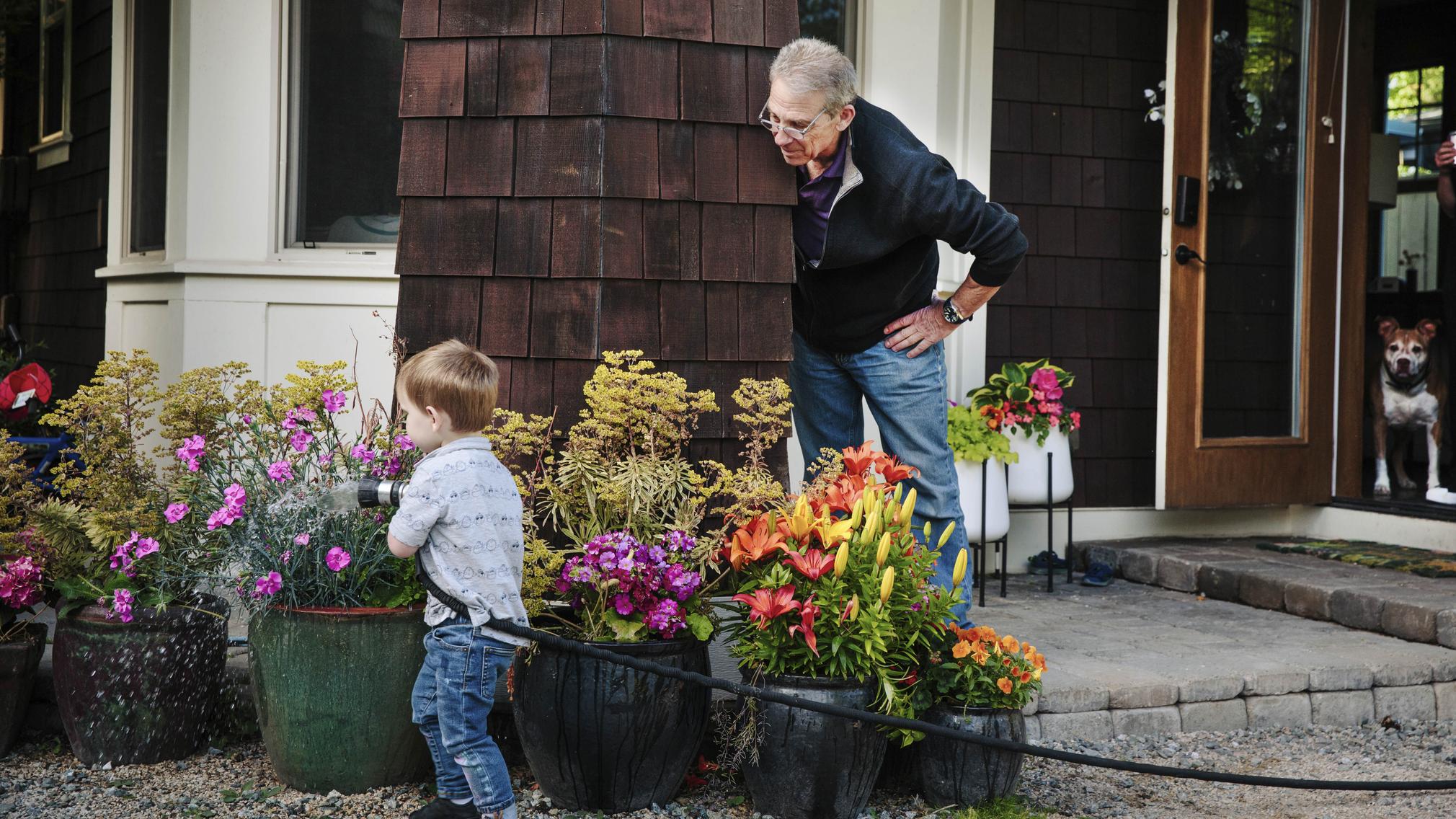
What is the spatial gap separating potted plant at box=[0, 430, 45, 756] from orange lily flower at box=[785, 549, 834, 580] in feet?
5.69

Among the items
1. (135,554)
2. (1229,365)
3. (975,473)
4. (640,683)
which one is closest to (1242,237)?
(1229,365)

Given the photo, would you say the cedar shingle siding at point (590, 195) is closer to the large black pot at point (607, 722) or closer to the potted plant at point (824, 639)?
the potted plant at point (824, 639)

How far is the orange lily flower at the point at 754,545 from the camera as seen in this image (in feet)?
8.66

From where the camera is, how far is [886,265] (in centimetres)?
314

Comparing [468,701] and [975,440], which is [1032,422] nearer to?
[975,440]

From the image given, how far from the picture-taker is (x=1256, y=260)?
5324 mm

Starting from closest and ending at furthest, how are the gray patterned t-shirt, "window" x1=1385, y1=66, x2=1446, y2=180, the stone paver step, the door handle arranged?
the gray patterned t-shirt → the stone paver step → the door handle → "window" x1=1385, y1=66, x2=1446, y2=180

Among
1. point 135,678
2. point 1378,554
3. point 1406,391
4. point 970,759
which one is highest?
point 1406,391

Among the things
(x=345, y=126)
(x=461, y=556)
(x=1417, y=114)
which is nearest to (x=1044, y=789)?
(x=461, y=556)

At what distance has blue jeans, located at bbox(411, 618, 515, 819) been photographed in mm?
2480

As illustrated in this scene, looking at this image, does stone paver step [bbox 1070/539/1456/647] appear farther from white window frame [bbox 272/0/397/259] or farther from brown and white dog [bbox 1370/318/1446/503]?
white window frame [bbox 272/0/397/259]

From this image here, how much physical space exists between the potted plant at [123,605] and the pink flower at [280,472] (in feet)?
0.91

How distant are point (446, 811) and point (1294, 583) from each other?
314 centimetres

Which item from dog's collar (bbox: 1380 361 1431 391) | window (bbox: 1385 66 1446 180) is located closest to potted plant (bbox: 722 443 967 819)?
dog's collar (bbox: 1380 361 1431 391)
